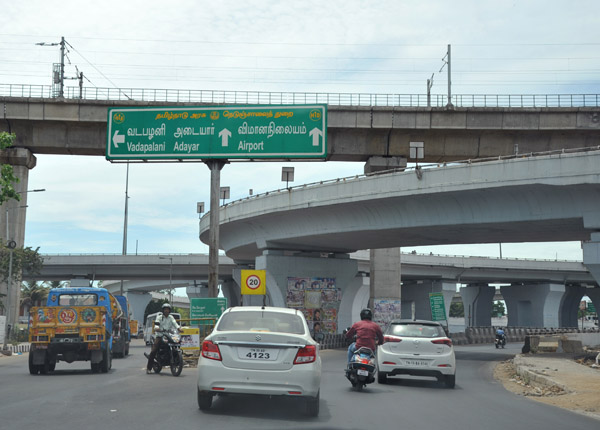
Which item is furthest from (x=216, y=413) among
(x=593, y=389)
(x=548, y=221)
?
(x=548, y=221)

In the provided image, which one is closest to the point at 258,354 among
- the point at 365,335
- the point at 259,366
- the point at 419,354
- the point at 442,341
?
the point at 259,366

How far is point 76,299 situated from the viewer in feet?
77.8

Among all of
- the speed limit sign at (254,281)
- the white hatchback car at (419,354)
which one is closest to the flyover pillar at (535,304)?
the speed limit sign at (254,281)

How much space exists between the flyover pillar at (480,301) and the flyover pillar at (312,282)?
46.9 metres

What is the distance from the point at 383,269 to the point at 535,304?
142ft

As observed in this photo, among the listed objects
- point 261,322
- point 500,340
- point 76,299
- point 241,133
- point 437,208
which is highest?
point 241,133

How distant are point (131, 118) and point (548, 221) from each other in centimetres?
1717

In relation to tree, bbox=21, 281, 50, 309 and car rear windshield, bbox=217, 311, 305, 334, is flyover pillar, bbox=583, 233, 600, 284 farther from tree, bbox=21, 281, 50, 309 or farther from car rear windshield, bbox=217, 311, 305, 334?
tree, bbox=21, 281, 50, 309

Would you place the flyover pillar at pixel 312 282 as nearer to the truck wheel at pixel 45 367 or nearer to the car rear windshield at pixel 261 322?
the truck wheel at pixel 45 367

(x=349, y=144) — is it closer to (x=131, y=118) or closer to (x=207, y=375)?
(x=131, y=118)

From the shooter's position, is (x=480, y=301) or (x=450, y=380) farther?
(x=480, y=301)

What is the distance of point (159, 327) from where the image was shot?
17531mm

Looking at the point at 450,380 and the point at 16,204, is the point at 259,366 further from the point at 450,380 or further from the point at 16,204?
the point at 16,204

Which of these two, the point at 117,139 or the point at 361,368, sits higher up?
the point at 117,139
